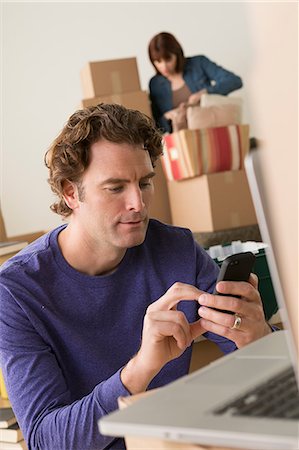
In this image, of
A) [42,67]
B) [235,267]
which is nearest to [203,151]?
[42,67]

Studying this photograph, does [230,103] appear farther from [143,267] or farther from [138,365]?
[138,365]

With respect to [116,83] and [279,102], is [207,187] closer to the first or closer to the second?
[116,83]

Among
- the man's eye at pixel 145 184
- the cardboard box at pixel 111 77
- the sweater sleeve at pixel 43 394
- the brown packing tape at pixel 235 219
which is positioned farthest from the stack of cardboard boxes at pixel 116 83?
the sweater sleeve at pixel 43 394

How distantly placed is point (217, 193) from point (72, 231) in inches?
78.7

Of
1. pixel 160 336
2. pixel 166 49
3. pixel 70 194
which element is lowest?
pixel 160 336

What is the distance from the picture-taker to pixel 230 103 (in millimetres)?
3693

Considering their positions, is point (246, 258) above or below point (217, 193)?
above

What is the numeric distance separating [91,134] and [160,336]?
1.75ft

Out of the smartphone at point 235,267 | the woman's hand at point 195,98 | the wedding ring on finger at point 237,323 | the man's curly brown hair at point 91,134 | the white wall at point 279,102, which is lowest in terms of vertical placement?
the wedding ring on finger at point 237,323

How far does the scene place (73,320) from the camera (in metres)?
1.32

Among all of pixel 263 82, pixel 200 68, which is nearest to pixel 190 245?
pixel 263 82

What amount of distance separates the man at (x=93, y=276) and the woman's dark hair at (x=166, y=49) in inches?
98.6

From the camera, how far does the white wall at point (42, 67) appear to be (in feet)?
16.1

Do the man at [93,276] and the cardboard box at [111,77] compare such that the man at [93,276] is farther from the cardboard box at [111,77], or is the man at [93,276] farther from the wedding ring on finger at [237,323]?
the cardboard box at [111,77]
